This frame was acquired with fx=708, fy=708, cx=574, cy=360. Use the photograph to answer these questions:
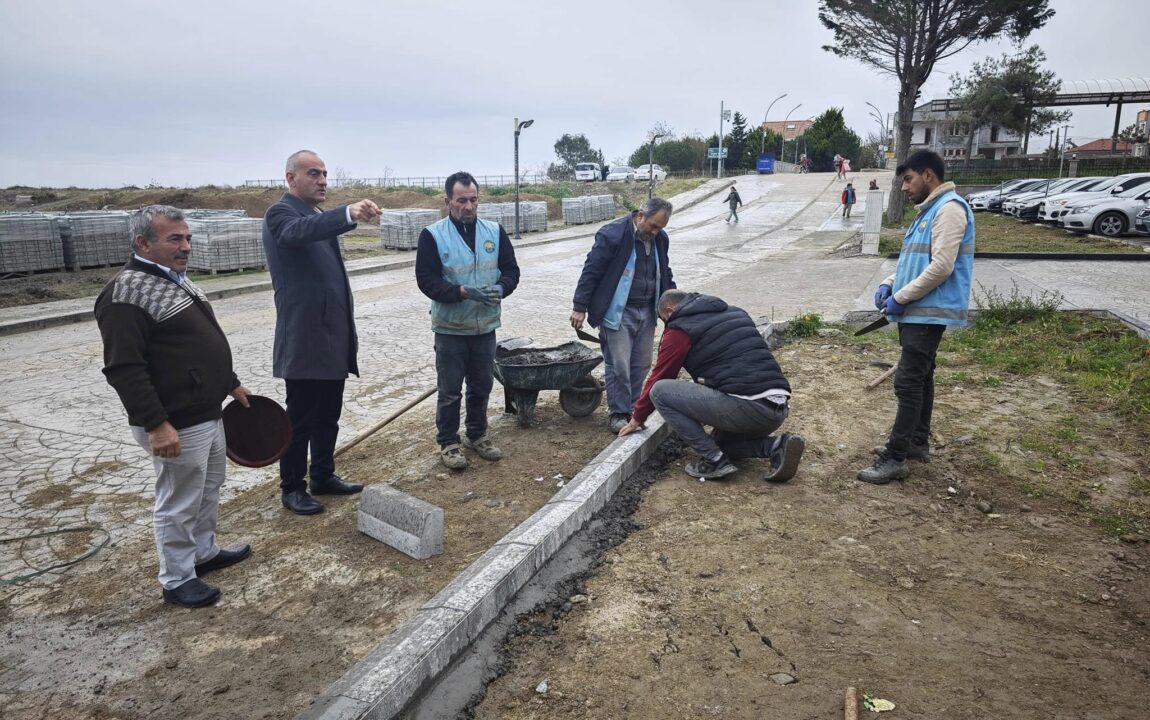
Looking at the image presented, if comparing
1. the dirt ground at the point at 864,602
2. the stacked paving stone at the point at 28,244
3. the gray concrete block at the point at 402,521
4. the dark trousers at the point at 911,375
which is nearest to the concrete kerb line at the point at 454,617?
the dirt ground at the point at 864,602

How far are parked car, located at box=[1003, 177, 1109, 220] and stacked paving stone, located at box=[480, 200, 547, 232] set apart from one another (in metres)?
15.9

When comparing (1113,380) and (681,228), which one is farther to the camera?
(681,228)

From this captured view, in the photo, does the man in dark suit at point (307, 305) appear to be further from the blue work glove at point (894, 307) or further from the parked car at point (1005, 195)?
the parked car at point (1005, 195)

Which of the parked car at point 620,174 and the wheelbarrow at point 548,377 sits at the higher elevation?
the parked car at point 620,174

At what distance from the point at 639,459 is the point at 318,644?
2.29 m

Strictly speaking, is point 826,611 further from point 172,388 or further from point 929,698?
point 172,388

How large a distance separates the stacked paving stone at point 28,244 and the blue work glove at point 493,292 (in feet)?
48.3

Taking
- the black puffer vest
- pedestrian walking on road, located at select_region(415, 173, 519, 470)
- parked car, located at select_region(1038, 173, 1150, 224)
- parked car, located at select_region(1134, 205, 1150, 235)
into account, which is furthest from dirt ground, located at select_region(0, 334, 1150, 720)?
parked car, located at select_region(1038, 173, 1150, 224)

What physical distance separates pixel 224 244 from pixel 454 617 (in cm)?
1501

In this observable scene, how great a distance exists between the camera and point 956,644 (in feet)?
8.99

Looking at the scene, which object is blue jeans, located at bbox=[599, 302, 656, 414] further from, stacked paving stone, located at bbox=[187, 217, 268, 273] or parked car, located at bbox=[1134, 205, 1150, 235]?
parked car, located at bbox=[1134, 205, 1150, 235]

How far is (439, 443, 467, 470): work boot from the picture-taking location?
4805mm

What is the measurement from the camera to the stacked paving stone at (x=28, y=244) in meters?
14.5

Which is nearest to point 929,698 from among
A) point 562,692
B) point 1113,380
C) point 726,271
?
point 562,692
